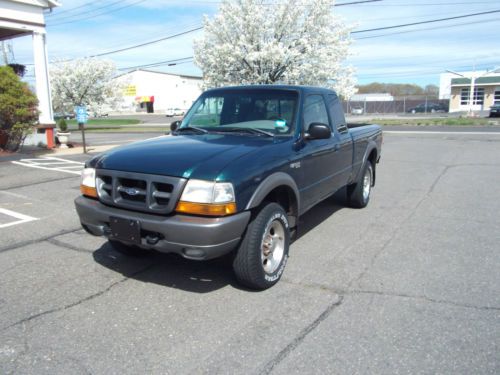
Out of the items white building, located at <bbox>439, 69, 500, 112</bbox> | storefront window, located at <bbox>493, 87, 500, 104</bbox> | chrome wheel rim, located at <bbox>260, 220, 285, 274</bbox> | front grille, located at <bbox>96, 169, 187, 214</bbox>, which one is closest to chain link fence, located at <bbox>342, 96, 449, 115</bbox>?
white building, located at <bbox>439, 69, 500, 112</bbox>

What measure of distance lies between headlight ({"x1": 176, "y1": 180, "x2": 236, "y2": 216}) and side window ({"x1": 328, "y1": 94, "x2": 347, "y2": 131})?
2742 mm

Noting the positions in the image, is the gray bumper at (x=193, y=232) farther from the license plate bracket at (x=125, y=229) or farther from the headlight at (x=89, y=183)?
the headlight at (x=89, y=183)

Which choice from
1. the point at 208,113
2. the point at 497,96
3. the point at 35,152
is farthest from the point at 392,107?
the point at 208,113

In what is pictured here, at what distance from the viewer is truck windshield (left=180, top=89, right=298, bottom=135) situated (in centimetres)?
460

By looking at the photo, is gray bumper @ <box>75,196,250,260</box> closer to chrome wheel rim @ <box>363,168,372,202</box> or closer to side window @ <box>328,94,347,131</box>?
side window @ <box>328,94,347,131</box>

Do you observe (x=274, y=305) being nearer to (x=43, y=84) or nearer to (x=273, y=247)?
(x=273, y=247)

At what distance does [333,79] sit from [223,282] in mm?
19021

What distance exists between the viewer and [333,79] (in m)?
21.4

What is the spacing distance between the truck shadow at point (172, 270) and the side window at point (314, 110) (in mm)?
1546

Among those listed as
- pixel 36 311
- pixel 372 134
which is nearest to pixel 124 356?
pixel 36 311

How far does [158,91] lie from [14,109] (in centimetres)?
7708

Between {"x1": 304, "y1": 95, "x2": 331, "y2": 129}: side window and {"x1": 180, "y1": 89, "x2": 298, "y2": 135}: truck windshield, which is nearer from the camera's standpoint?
{"x1": 180, "y1": 89, "x2": 298, "y2": 135}: truck windshield

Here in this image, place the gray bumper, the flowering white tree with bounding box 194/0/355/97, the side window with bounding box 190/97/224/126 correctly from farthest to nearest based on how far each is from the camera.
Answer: the flowering white tree with bounding box 194/0/355/97, the side window with bounding box 190/97/224/126, the gray bumper

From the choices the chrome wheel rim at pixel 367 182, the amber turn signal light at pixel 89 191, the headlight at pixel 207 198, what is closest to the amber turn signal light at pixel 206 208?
the headlight at pixel 207 198
